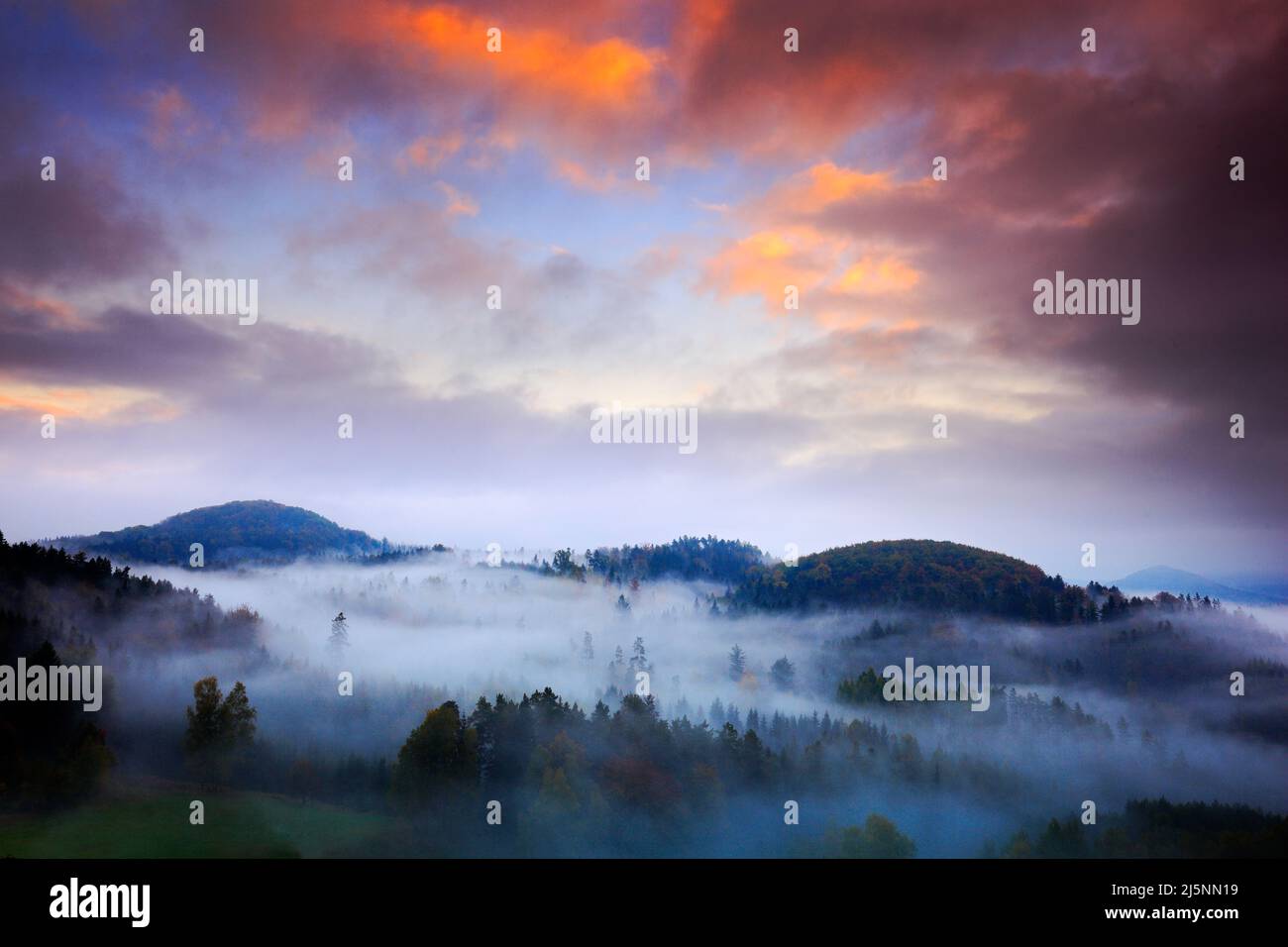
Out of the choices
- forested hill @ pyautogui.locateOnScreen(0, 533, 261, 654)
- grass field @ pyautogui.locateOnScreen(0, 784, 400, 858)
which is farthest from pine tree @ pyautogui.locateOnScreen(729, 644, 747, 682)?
forested hill @ pyautogui.locateOnScreen(0, 533, 261, 654)

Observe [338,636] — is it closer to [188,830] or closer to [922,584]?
[188,830]

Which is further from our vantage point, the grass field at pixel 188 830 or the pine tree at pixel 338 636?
the pine tree at pixel 338 636

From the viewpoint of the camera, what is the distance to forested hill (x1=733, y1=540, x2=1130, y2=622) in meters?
141

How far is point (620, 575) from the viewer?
194m

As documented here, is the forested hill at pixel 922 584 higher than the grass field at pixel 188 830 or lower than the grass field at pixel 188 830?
higher

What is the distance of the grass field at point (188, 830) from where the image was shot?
51344 millimetres

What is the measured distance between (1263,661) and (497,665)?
521 ft

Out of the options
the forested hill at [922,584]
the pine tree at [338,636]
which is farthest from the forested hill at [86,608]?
the forested hill at [922,584]

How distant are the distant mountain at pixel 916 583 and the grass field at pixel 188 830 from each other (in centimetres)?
12277

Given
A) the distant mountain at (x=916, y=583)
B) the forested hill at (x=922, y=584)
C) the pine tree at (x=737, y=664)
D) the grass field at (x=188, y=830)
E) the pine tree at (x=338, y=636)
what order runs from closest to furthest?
the grass field at (x=188, y=830)
the pine tree at (x=338, y=636)
the pine tree at (x=737, y=664)
the forested hill at (x=922, y=584)
the distant mountain at (x=916, y=583)

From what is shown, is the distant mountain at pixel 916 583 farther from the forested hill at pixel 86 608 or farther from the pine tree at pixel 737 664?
the forested hill at pixel 86 608

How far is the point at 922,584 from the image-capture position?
6171 inches

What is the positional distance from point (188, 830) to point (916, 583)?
151m

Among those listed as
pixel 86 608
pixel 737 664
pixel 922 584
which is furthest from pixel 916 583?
pixel 86 608
